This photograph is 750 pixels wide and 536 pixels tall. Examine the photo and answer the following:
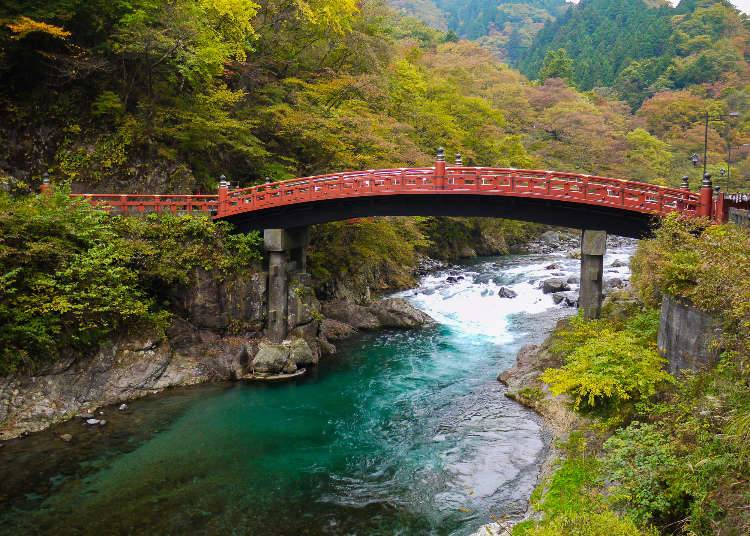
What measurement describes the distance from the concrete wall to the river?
4.21m

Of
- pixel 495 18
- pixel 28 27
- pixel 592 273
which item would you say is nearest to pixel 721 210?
pixel 592 273

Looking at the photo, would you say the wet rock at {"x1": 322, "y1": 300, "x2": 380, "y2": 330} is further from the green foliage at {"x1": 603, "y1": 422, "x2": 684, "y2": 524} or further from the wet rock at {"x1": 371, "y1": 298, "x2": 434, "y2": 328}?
the green foliage at {"x1": 603, "y1": 422, "x2": 684, "y2": 524}

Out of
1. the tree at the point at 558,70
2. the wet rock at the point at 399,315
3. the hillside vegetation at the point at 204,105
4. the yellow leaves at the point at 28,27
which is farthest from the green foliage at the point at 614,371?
the tree at the point at 558,70

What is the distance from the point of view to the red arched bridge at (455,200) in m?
19.1

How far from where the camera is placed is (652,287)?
1727cm

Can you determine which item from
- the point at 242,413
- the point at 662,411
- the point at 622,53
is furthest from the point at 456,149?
the point at 622,53

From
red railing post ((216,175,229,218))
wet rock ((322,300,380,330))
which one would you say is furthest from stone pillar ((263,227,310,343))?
wet rock ((322,300,380,330))

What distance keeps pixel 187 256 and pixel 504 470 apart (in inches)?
534

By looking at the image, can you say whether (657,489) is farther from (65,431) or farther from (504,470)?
(65,431)

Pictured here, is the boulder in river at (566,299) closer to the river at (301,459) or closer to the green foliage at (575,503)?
the river at (301,459)

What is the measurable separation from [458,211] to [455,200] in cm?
45

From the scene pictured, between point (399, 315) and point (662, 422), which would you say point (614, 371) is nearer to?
point (662, 422)

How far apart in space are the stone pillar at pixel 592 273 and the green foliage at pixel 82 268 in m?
13.0

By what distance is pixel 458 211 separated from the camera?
22.1 metres
